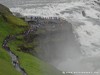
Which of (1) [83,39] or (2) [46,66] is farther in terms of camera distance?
(1) [83,39]

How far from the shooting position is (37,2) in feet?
612

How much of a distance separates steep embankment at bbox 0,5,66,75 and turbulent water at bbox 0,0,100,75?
16.0 m

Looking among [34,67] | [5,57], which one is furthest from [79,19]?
[5,57]

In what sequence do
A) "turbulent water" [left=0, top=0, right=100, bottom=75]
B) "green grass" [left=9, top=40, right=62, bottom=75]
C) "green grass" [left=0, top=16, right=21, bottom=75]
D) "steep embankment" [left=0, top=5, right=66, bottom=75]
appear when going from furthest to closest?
"turbulent water" [left=0, top=0, right=100, bottom=75] < "green grass" [left=9, top=40, right=62, bottom=75] < "steep embankment" [left=0, top=5, right=66, bottom=75] < "green grass" [left=0, top=16, right=21, bottom=75]

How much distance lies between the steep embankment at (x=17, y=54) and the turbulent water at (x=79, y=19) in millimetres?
15975

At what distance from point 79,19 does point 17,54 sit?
78.2 m

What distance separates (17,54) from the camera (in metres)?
74.5

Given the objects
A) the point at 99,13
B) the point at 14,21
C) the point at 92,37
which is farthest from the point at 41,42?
the point at 99,13

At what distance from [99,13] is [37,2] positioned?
42.0 m

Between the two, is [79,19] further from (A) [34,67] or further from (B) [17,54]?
(A) [34,67]

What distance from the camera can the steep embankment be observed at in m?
61.3

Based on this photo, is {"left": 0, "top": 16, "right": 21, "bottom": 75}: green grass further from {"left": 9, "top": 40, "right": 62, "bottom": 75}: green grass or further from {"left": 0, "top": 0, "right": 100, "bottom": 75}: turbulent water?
{"left": 0, "top": 0, "right": 100, "bottom": 75}: turbulent water

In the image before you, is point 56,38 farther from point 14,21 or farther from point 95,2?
point 95,2

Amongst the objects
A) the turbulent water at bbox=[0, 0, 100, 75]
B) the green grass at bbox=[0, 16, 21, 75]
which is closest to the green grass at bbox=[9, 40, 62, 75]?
the green grass at bbox=[0, 16, 21, 75]
